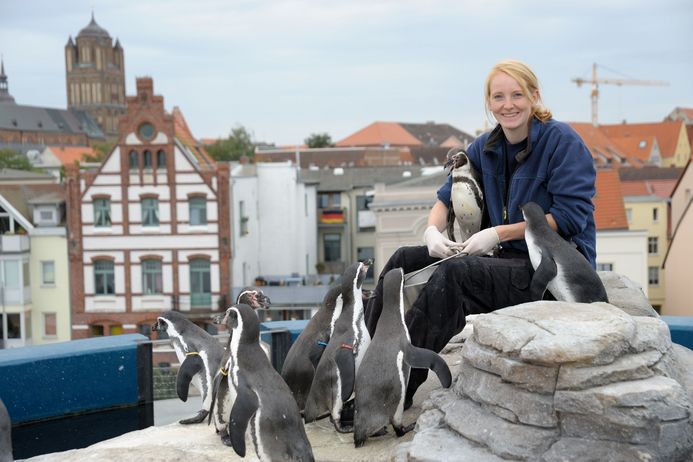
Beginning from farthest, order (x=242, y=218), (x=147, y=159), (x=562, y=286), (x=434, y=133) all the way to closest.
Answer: (x=434, y=133) < (x=242, y=218) < (x=147, y=159) < (x=562, y=286)

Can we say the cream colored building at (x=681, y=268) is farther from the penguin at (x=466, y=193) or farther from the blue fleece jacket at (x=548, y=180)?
the blue fleece jacket at (x=548, y=180)

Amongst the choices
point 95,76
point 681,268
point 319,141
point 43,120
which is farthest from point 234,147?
point 95,76

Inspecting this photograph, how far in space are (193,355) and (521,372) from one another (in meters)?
2.55

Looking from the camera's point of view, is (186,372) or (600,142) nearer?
(186,372)

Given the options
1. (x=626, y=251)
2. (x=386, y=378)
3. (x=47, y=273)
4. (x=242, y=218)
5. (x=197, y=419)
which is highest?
(x=242, y=218)

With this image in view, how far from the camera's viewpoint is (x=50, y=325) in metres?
37.3

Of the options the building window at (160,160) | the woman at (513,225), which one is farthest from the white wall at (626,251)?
the woman at (513,225)

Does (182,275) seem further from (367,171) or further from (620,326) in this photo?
(620,326)

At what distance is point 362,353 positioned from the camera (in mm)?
5117

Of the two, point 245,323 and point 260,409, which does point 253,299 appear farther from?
point 260,409

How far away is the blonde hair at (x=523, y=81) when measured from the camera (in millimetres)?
5199

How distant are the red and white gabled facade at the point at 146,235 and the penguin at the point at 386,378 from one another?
104 ft

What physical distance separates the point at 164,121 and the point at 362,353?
32140 millimetres

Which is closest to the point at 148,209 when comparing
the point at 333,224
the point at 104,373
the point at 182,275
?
the point at 182,275
